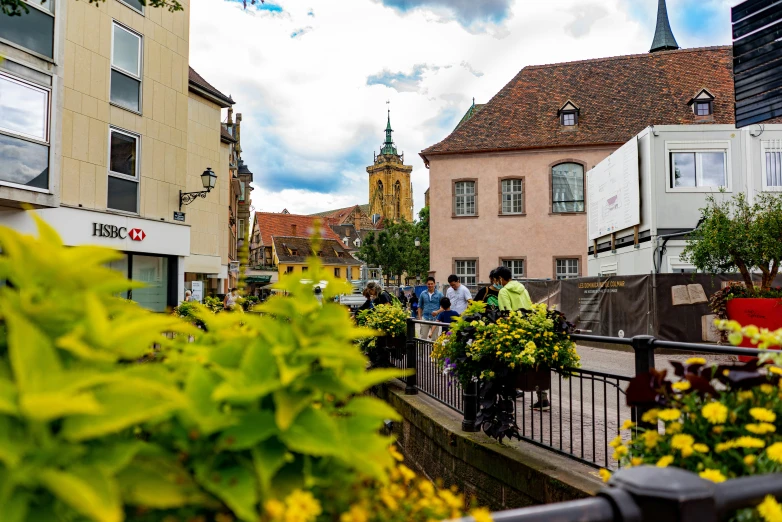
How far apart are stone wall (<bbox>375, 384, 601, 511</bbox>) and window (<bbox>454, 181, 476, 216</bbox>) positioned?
25.5 meters

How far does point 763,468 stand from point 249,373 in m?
1.61

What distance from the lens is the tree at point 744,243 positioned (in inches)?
500

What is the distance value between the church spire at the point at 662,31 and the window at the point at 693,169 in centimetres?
3163

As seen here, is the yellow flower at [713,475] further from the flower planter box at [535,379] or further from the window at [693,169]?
the window at [693,169]

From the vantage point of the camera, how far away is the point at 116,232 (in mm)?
17047

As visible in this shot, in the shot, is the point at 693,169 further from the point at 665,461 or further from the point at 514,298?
the point at 665,461

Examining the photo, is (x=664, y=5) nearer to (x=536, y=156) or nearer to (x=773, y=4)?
(x=536, y=156)

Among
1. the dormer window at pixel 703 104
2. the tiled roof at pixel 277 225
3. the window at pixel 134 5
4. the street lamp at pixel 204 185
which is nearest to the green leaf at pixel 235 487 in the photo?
the street lamp at pixel 204 185

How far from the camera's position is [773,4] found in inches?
361

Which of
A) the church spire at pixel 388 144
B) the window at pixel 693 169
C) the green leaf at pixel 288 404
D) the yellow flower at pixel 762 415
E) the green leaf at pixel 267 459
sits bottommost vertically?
the yellow flower at pixel 762 415

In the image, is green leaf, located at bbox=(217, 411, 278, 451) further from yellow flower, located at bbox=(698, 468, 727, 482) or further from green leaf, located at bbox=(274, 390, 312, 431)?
yellow flower, located at bbox=(698, 468, 727, 482)

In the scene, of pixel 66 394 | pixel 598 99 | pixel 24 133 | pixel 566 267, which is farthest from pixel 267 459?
pixel 598 99

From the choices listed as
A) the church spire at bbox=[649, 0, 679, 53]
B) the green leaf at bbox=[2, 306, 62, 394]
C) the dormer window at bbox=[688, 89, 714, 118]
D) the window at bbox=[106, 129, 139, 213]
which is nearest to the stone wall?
the green leaf at bbox=[2, 306, 62, 394]

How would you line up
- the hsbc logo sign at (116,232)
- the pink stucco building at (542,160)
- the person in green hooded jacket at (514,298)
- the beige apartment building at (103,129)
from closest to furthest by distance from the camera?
the person in green hooded jacket at (514,298), the beige apartment building at (103,129), the hsbc logo sign at (116,232), the pink stucco building at (542,160)
